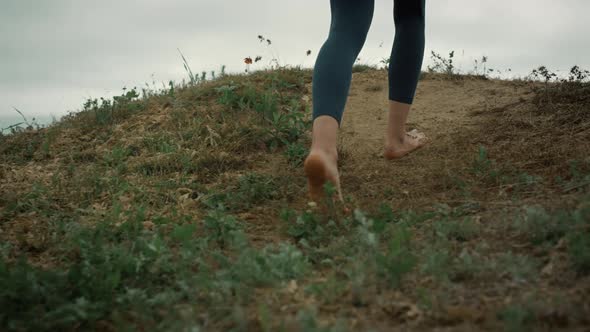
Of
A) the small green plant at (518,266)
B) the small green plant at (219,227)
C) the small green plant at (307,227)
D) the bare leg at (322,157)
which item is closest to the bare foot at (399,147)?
the bare leg at (322,157)

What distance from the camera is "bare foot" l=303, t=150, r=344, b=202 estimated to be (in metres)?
2.25

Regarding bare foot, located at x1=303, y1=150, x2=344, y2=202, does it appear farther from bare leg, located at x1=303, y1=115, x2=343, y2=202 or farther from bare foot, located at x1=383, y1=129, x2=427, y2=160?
bare foot, located at x1=383, y1=129, x2=427, y2=160

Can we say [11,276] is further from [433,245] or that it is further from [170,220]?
[433,245]

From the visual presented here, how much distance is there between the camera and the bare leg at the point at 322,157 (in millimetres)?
2262

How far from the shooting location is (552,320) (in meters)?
1.35

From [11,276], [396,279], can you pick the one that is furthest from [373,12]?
[11,276]

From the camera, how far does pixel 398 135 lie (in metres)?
3.09

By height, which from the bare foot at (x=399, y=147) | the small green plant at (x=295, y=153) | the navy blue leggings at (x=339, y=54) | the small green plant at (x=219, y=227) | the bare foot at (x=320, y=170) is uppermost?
the navy blue leggings at (x=339, y=54)

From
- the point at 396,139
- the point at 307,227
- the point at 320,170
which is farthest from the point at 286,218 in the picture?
the point at 396,139

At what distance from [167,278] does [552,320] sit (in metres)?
1.29

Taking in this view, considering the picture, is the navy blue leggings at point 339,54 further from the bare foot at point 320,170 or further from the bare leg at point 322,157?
the bare foot at point 320,170

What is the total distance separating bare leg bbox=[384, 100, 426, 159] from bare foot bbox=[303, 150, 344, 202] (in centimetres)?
86

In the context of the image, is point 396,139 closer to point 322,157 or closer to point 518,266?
point 322,157

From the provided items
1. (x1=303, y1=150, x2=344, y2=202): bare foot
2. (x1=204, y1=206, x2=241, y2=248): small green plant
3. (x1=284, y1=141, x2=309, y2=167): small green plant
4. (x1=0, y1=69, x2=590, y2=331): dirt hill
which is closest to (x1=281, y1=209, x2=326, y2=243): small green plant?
(x1=0, y1=69, x2=590, y2=331): dirt hill
